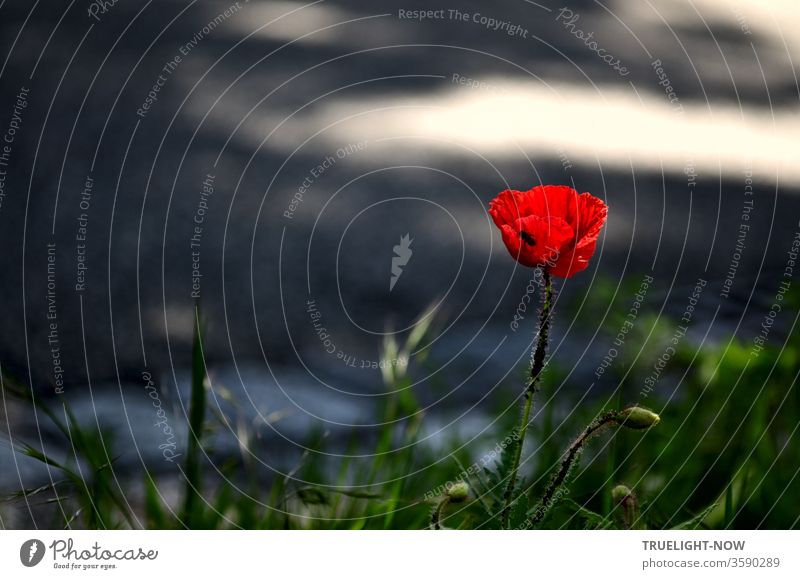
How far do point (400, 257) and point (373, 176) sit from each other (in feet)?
0.22

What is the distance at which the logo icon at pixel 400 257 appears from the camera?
29.9 inches

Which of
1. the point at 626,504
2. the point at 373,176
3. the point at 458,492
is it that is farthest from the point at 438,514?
the point at 373,176

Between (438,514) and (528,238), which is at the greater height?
(528,238)

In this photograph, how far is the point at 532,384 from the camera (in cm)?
60

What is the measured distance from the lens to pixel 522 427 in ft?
2.01

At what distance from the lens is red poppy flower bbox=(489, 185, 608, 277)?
564mm
